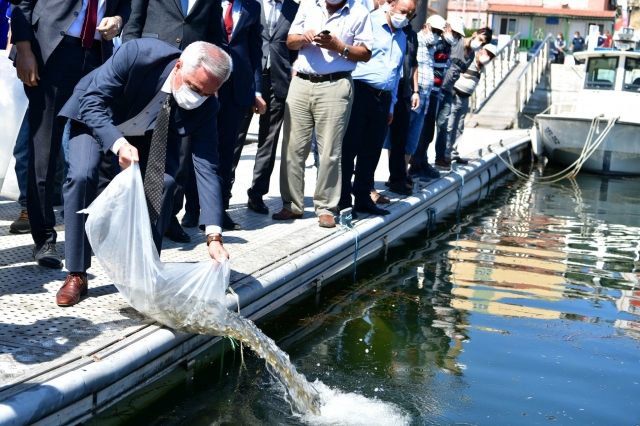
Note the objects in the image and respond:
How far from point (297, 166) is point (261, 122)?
66 cm

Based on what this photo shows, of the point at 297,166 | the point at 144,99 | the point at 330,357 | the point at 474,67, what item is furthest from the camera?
the point at 474,67

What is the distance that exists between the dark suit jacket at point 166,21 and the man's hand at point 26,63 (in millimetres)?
1090

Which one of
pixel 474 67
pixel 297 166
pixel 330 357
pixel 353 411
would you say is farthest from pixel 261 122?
pixel 474 67

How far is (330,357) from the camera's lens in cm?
538

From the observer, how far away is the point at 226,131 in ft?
21.6

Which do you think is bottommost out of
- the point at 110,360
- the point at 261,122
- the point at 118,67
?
the point at 110,360

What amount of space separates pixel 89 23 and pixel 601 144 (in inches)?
500

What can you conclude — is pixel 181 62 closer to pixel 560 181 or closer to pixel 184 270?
pixel 184 270

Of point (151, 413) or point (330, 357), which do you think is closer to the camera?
point (151, 413)

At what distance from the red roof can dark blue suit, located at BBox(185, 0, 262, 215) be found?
5712 centimetres

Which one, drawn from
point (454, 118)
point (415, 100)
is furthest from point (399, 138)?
point (454, 118)

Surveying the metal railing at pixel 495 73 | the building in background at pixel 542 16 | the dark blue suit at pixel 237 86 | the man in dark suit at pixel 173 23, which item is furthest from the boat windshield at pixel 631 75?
the building in background at pixel 542 16

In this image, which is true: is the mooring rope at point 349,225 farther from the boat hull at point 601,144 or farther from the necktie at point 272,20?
the boat hull at point 601,144

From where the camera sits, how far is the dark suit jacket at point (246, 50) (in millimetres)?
6566
